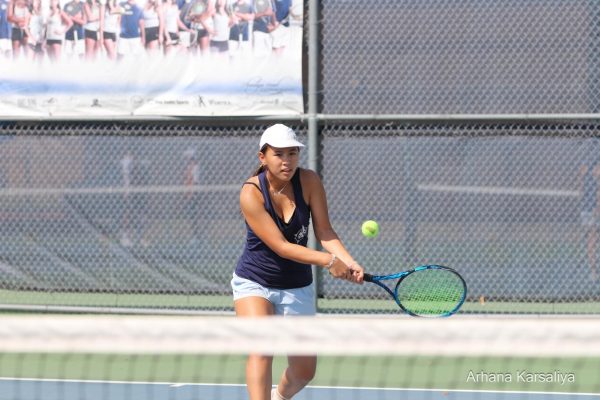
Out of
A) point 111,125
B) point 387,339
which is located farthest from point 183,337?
point 111,125

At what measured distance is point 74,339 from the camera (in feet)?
11.3

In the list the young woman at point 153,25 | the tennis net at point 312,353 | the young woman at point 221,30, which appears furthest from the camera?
the young woman at point 153,25

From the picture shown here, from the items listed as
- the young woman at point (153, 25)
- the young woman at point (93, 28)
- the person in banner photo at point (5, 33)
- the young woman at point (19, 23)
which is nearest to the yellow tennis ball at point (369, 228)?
the young woman at point (153, 25)

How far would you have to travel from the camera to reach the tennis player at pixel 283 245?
4.53 m

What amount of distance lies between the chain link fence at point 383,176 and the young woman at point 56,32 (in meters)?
0.55

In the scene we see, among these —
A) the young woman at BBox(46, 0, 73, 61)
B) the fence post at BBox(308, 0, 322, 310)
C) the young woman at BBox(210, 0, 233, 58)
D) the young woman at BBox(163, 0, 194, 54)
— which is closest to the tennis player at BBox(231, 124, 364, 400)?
the fence post at BBox(308, 0, 322, 310)

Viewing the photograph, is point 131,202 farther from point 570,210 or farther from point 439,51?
point 570,210

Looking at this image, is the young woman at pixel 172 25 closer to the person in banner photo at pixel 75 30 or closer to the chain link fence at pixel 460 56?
the person in banner photo at pixel 75 30

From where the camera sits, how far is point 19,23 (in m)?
8.07

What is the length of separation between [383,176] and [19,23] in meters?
2.98

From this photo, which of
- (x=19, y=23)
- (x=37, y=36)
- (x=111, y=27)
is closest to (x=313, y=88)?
(x=111, y=27)

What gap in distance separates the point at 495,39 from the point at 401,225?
147 cm

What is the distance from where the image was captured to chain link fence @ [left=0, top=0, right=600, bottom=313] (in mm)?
7480

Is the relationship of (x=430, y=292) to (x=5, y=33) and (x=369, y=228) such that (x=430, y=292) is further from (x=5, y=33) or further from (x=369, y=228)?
(x=5, y=33)
